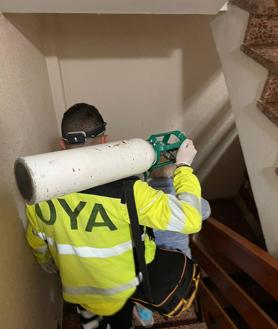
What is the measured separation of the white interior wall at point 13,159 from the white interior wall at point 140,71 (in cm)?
34

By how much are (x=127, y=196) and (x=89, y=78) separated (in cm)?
122

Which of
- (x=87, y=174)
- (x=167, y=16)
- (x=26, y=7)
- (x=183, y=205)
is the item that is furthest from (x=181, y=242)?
(x=167, y=16)

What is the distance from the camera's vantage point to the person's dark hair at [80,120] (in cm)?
98

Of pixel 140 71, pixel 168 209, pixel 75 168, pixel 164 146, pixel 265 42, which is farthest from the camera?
pixel 140 71

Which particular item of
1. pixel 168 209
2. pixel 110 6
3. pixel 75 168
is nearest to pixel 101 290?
pixel 168 209

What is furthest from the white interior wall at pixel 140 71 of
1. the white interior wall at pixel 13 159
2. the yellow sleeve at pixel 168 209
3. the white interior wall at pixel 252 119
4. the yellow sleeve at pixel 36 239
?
the yellow sleeve at pixel 168 209

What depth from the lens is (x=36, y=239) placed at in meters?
1.12

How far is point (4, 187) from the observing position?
3.01 ft

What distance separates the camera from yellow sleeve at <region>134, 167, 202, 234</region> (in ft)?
3.08

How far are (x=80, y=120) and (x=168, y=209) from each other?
1.36ft

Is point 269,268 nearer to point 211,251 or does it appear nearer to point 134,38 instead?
point 211,251

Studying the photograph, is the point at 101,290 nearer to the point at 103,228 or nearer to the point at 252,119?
the point at 103,228

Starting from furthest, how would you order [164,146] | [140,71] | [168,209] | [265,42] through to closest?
[140,71]
[265,42]
[164,146]
[168,209]

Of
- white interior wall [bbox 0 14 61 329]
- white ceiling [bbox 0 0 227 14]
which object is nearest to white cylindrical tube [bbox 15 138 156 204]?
white interior wall [bbox 0 14 61 329]
